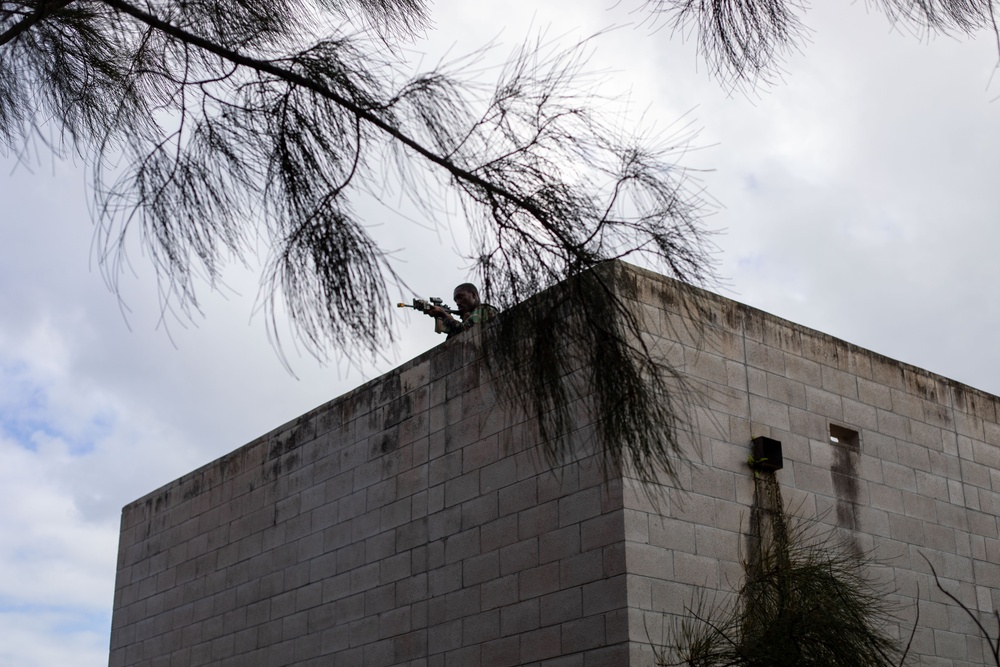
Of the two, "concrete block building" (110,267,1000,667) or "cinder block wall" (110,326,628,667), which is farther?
"cinder block wall" (110,326,628,667)

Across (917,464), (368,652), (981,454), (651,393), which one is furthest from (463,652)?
(651,393)

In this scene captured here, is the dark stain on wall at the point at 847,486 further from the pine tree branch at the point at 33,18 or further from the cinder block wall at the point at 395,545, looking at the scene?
the pine tree branch at the point at 33,18

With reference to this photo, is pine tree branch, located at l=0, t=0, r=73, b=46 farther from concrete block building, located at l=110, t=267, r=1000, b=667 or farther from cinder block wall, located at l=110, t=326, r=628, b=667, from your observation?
concrete block building, located at l=110, t=267, r=1000, b=667

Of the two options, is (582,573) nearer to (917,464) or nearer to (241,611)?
(917,464)

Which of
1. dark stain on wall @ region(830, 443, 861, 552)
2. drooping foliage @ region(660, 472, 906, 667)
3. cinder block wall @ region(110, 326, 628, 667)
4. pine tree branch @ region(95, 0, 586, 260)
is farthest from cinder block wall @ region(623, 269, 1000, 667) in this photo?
pine tree branch @ region(95, 0, 586, 260)

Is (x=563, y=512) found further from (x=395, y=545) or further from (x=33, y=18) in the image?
(x=33, y=18)

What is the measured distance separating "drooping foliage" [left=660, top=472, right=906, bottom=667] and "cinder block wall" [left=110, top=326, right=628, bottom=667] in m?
0.78

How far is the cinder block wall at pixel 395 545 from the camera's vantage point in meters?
9.34

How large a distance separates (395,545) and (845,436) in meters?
4.08

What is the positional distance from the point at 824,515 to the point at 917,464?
5.26 ft

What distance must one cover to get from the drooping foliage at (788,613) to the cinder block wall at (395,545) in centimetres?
78

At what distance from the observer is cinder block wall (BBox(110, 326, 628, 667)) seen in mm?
9336

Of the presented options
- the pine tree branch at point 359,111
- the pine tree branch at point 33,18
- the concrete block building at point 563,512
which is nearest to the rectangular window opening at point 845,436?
the concrete block building at point 563,512

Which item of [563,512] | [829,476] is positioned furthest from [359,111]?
[829,476]
